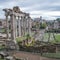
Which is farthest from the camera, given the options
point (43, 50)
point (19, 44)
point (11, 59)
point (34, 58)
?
point (19, 44)

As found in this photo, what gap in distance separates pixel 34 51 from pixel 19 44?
2.65 metres

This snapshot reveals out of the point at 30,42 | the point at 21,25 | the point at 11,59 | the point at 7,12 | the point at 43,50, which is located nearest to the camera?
the point at 11,59

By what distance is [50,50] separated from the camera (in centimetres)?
2128

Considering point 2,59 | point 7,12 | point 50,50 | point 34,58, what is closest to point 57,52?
point 50,50

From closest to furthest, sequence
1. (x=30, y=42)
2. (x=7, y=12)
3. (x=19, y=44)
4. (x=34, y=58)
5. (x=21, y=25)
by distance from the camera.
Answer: (x=34, y=58) → (x=19, y=44) → (x=30, y=42) → (x=7, y=12) → (x=21, y=25)

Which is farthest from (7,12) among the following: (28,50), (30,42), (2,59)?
(2,59)

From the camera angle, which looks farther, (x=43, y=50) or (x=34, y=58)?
(x=43, y=50)

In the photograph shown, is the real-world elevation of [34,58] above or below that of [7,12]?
below

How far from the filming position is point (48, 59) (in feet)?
56.9

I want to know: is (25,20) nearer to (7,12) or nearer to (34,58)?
(7,12)

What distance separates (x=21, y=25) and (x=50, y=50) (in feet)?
57.7

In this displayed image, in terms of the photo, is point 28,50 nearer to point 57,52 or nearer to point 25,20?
point 57,52

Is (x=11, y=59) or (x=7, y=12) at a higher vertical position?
(x=7, y=12)

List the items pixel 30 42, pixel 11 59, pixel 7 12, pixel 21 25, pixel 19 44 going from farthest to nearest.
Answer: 1. pixel 21 25
2. pixel 7 12
3. pixel 30 42
4. pixel 19 44
5. pixel 11 59
